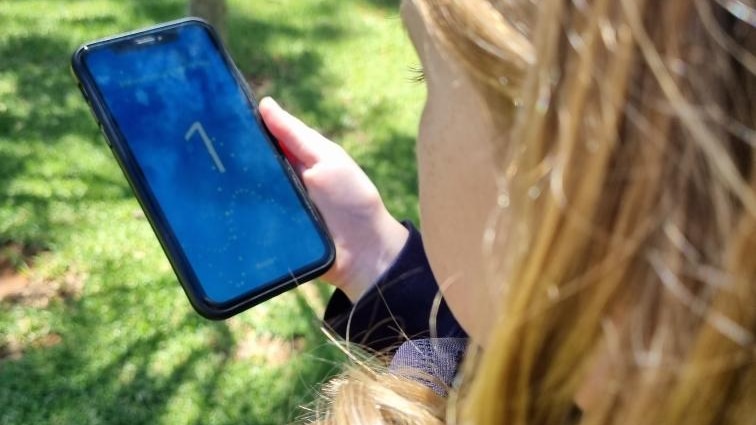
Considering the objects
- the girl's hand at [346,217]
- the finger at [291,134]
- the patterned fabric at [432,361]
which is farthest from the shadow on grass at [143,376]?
the patterned fabric at [432,361]

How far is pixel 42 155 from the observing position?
7.91 feet

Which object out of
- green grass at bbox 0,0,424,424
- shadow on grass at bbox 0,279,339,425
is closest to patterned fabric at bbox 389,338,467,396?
green grass at bbox 0,0,424,424

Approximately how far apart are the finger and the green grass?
1.13ft

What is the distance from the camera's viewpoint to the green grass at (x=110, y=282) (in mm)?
1867

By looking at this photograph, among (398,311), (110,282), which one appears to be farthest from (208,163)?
(110,282)

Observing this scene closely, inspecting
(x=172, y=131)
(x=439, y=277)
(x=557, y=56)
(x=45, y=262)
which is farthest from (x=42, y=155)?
(x=557, y=56)

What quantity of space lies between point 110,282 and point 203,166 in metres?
1.02

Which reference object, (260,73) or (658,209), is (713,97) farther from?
(260,73)

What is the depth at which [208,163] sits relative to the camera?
1200 millimetres

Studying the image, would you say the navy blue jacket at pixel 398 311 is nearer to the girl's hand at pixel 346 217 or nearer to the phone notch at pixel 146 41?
the girl's hand at pixel 346 217

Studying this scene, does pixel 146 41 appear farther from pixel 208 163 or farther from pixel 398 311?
pixel 398 311

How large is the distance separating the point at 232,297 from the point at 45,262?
1.14m

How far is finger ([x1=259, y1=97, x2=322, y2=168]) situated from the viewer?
1250mm

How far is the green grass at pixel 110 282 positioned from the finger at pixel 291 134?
35cm
